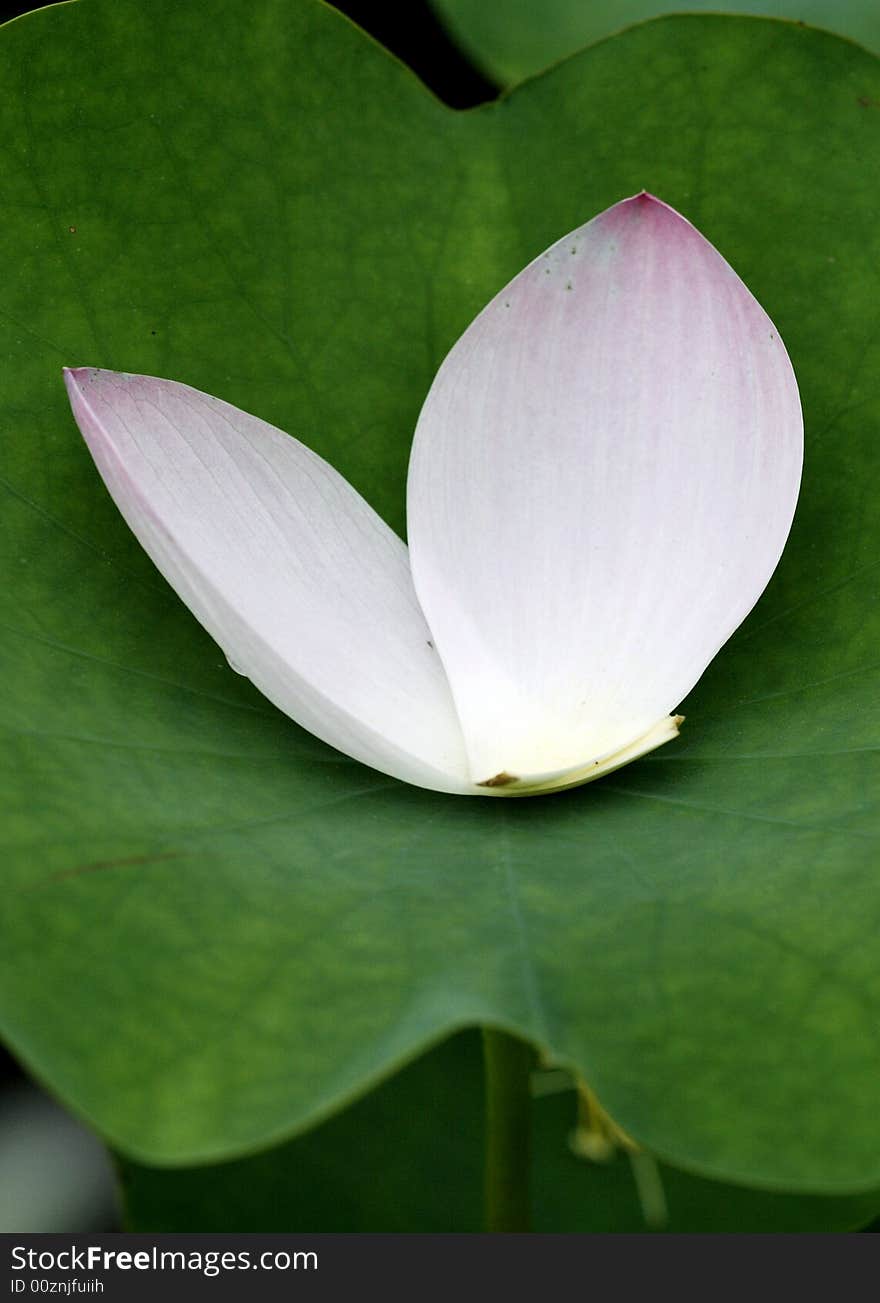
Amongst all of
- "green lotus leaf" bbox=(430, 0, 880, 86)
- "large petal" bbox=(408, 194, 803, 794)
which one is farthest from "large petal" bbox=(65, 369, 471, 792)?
"green lotus leaf" bbox=(430, 0, 880, 86)

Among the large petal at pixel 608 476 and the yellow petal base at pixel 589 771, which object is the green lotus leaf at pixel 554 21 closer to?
the large petal at pixel 608 476

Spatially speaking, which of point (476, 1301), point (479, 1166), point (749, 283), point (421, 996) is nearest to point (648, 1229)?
point (479, 1166)

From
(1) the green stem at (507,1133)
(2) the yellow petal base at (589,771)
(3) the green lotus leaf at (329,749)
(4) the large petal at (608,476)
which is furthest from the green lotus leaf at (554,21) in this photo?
(1) the green stem at (507,1133)

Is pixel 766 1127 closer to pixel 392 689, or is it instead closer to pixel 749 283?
pixel 392 689

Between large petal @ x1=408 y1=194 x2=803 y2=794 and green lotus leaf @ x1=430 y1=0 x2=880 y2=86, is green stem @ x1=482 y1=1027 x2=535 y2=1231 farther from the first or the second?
green lotus leaf @ x1=430 y1=0 x2=880 y2=86

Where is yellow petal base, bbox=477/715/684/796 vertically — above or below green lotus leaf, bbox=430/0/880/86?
below

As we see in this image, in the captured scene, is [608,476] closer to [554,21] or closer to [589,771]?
[589,771]

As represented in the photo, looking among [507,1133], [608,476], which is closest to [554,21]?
[608,476]
